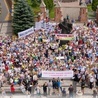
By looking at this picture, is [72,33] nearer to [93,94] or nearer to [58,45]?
[58,45]

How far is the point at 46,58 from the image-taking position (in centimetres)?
3847

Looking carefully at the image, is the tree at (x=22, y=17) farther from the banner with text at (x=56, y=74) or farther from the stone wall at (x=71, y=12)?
the banner with text at (x=56, y=74)

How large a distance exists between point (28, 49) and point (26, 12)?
29.1ft

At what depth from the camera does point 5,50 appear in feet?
132

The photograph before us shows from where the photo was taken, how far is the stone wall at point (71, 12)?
54188 mm

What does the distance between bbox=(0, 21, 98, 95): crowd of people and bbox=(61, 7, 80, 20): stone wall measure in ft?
26.9

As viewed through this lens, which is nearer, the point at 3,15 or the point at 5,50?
the point at 5,50

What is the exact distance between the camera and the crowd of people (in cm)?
3453

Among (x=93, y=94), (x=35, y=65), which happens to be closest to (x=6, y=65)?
(x=35, y=65)

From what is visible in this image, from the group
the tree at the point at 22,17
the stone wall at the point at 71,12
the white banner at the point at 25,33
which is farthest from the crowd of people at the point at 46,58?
the stone wall at the point at 71,12

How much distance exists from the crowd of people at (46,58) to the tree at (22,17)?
3.16 m

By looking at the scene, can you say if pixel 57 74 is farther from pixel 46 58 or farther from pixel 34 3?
pixel 34 3

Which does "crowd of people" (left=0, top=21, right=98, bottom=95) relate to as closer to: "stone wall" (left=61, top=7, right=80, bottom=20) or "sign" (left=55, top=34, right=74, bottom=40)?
"sign" (left=55, top=34, right=74, bottom=40)

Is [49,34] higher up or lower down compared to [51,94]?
higher up
